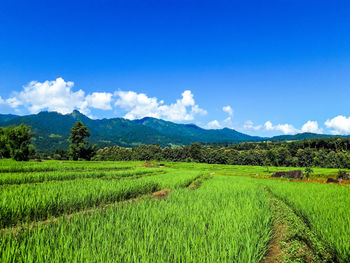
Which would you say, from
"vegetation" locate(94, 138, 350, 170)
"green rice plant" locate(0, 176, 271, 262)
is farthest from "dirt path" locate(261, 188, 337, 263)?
"vegetation" locate(94, 138, 350, 170)

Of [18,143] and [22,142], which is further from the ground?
[22,142]

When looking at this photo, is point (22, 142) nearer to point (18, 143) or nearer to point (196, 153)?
point (18, 143)

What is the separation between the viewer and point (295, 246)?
5.09 m

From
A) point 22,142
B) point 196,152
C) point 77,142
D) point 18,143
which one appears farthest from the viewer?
point 196,152

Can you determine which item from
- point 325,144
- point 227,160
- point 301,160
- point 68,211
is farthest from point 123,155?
point 325,144

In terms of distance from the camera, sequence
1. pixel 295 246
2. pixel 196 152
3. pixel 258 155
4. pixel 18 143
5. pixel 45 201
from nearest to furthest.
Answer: pixel 295 246 → pixel 45 201 → pixel 18 143 → pixel 258 155 → pixel 196 152

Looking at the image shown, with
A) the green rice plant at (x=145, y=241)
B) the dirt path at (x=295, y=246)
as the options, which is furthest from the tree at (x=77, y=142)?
the dirt path at (x=295, y=246)

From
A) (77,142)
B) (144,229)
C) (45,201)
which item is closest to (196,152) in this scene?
(77,142)

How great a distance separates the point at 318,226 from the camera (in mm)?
4949

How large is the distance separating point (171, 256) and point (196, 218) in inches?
81.5

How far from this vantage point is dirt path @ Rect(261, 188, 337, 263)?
4.54m

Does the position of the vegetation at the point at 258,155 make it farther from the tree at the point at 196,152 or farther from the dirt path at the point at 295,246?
the dirt path at the point at 295,246

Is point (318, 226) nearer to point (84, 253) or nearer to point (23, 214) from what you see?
point (84, 253)

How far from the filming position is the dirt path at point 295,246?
4.54 metres
